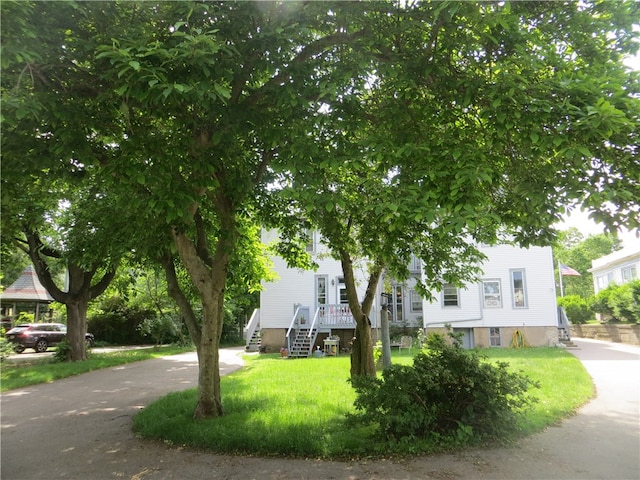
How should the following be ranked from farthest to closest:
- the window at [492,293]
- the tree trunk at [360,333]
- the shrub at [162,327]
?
the shrub at [162,327] → the window at [492,293] → the tree trunk at [360,333]

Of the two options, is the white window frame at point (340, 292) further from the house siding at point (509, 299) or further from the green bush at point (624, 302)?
the green bush at point (624, 302)

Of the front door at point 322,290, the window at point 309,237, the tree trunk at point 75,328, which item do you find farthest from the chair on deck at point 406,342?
the tree trunk at point 75,328

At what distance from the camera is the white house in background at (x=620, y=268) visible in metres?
33.6

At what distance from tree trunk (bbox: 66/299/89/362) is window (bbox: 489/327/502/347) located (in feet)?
62.0

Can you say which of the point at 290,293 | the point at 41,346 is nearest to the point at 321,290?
the point at 290,293

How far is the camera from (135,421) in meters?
8.32

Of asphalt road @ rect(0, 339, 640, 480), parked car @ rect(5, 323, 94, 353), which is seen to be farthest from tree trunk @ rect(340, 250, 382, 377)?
parked car @ rect(5, 323, 94, 353)

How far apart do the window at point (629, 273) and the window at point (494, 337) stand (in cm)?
1739

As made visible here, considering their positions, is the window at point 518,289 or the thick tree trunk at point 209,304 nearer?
the thick tree trunk at point 209,304

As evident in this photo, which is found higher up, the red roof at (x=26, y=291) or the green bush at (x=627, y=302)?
the red roof at (x=26, y=291)

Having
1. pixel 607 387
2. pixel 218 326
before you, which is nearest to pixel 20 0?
pixel 218 326

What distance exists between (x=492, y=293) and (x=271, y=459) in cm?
1963

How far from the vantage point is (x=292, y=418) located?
7.55 m

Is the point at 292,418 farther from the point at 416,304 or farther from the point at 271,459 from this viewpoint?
the point at 416,304
